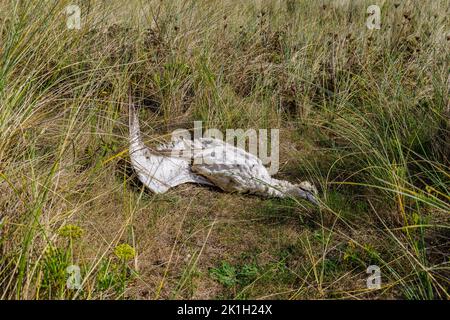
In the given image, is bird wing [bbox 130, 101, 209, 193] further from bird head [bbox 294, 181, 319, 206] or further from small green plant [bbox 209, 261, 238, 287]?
small green plant [bbox 209, 261, 238, 287]

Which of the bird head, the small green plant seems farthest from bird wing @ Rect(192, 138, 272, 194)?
the small green plant

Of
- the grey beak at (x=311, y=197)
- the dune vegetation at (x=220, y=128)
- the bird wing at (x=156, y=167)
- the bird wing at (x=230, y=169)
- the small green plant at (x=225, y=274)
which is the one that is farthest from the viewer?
the bird wing at (x=230, y=169)

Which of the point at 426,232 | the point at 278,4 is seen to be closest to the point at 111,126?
the point at 426,232

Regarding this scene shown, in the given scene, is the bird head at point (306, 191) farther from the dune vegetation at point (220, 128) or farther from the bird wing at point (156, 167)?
the bird wing at point (156, 167)

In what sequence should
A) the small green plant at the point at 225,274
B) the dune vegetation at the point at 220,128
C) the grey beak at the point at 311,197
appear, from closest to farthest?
1. the dune vegetation at the point at 220,128
2. the small green plant at the point at 225,274
3. the grey beak at the point at 311,197

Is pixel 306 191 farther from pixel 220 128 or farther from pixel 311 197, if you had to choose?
pixel 220 128

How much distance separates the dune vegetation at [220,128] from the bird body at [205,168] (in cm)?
7

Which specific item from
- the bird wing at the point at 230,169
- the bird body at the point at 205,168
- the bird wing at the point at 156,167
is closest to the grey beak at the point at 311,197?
the bird body at the point at 205,168

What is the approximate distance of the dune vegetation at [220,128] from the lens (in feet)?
7.19

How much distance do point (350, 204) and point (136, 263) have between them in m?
1.20

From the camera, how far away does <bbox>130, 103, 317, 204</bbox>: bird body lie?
297 centimetres

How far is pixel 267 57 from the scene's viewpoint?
4.46m

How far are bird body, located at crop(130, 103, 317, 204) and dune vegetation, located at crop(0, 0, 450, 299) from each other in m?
0.07

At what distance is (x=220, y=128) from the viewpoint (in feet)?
11.7
